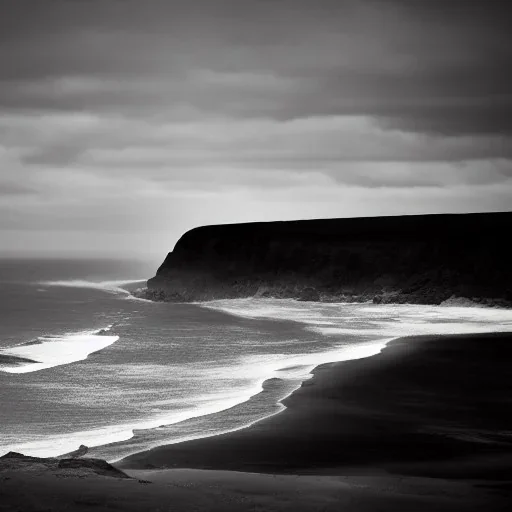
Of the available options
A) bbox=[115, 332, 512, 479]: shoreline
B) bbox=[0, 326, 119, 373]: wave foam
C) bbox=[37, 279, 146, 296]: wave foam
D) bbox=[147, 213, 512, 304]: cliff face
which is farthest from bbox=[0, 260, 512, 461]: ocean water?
bbox=[37, 279, 146, 296]: wave foam

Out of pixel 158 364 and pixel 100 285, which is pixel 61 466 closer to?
pixel 158 364

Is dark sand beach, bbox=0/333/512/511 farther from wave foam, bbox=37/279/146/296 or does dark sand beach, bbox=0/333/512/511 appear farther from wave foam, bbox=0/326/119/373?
wave foam, bbox=37/279/146/296

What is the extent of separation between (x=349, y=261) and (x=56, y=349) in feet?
195

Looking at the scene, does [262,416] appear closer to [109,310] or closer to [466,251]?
[109,310]

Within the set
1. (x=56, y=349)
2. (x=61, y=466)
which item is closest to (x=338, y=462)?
(x=61, y=466)

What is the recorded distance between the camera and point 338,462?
15.7m

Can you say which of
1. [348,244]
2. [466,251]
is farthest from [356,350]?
Answer: [348,244]

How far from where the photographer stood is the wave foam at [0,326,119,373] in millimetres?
31094

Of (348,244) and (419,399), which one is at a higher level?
(348,244)

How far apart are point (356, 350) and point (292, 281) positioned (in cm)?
5664

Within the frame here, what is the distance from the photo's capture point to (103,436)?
18547mm

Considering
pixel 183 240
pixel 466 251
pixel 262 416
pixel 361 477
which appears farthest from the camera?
pixel 183 240

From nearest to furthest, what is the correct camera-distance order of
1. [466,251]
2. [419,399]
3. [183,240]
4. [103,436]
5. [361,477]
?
1. [361,477]
2. [103,436]
3. [419,399]
4. [466,251]
5. [183,240]

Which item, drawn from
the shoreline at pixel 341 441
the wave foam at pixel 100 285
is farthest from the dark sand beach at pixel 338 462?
the wave foam at pixel 100 285
